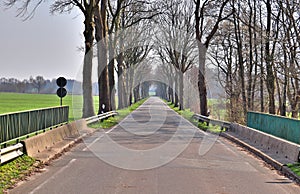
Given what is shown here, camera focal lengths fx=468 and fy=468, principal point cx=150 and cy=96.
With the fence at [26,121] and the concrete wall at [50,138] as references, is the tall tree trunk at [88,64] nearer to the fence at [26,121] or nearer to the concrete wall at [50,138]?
the concrete wall at [50,138]

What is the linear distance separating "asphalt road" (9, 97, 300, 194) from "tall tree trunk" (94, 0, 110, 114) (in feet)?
57.3

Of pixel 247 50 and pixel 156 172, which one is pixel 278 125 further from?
pixel 247 50

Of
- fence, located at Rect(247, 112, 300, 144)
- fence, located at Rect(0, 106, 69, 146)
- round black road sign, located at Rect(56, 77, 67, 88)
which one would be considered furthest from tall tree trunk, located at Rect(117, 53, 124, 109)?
fence, located at Rect(0, 106, 69, 146)

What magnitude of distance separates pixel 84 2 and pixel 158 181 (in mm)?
22319

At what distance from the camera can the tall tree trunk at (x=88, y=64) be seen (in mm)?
30500

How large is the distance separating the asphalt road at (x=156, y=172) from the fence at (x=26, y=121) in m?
1.45

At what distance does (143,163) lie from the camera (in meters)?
13.0

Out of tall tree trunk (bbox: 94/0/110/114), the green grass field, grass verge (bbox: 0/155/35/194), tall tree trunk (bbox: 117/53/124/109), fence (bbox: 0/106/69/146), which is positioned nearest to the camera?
grass verge (bbox: 0/155/35/194)

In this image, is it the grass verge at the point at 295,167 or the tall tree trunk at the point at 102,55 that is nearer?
the grass verge at the point at 295,167

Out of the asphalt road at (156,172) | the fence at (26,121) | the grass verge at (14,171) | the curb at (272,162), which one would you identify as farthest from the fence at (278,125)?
the fence at (26,121)

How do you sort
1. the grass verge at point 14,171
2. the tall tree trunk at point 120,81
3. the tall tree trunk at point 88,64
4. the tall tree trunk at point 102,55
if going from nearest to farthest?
1. the grass verge at point 14,171
2. the tall tree trunk at point 88,64
3. the tall tree trunk at point 102,55
4. the tall tree trunk at point 120,81

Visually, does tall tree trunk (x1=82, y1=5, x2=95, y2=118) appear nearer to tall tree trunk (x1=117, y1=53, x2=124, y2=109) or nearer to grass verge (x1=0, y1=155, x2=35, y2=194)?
grass verge (x1=0, y1=155, x2=35, y2=194)

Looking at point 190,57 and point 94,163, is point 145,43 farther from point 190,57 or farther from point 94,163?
point 94,163

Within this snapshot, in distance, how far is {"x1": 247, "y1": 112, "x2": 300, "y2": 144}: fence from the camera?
49.5 ft
